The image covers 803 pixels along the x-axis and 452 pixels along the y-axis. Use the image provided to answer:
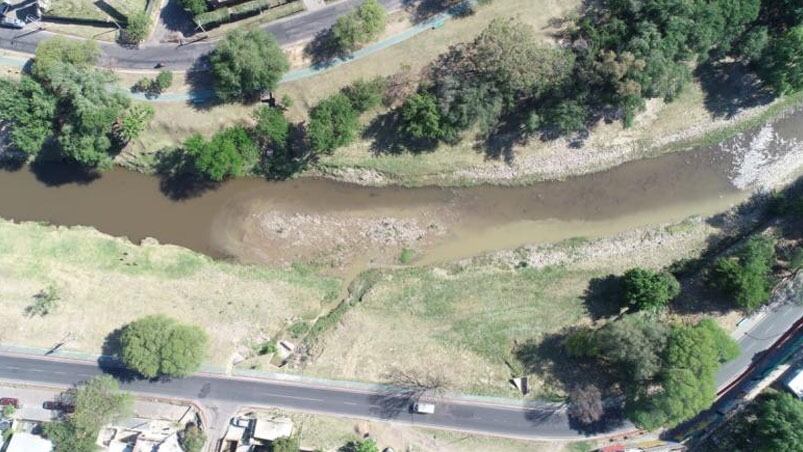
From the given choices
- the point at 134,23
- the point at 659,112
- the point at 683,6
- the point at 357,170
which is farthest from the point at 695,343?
the point at 134,23

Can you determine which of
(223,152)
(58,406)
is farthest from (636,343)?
(58,406)

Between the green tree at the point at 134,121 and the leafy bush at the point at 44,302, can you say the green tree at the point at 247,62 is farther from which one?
the leafy bush at the point at 44,302

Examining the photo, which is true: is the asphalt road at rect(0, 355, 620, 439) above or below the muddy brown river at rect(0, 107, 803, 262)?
below

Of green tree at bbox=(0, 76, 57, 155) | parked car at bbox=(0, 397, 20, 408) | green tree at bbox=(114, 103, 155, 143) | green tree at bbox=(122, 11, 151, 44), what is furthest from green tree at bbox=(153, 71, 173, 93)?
parked car at bbox=(0, 397, 20, 408)

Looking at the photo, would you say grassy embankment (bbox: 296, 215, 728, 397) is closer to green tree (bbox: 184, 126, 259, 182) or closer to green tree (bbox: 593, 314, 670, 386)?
green tree (bbox: 593, 314, 670, 386)

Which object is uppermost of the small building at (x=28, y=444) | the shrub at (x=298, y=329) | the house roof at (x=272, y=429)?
the shrub at (x=298, y=329)

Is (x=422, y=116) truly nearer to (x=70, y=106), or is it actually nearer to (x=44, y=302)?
(x=70, y=106)

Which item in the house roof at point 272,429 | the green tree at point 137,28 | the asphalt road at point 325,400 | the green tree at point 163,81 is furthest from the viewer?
the green tree at point 163,81

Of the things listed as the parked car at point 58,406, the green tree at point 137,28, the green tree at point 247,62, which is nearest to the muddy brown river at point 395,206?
the green tree at point 247,62
